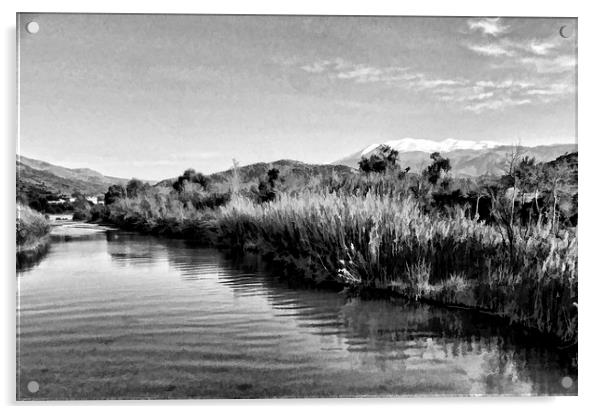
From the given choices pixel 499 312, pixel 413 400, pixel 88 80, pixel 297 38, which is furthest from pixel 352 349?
pixel 88 80

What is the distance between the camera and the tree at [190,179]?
5759 mm

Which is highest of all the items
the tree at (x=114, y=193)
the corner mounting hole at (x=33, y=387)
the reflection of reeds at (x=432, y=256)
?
the tree at (x=114, y=193)

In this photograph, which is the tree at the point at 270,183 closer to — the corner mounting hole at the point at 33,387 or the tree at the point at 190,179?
the tree at the point at 190,179

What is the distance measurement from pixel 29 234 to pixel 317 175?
2.92 meters

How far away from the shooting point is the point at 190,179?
5984 mm

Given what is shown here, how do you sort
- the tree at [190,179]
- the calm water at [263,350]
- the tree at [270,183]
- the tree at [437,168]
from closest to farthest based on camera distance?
1. the calm water at [263,350]
2. the tree at [437,168]
3. the tree at [190,179]
4. the tree at [270,183]

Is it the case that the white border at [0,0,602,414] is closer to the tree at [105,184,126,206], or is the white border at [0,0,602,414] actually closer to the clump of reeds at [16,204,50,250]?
the clump of reeds at [16,204,50,250]

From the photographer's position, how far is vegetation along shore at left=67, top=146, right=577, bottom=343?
16.2 feet

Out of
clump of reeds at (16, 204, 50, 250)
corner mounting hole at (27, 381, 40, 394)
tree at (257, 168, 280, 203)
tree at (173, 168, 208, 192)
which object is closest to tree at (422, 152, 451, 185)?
tree at (257, 168, 280, 203)

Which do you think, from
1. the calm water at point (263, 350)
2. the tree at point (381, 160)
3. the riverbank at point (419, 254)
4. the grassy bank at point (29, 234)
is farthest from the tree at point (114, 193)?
the tree at point (381, 160)

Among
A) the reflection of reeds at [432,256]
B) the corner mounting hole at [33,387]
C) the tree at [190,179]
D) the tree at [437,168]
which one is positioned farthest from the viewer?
the tree at [190,179]

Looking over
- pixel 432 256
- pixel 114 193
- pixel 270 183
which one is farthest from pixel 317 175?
pixel 114 193

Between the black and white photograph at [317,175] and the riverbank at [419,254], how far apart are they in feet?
0.08

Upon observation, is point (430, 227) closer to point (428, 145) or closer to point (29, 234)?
point (428, 145)
